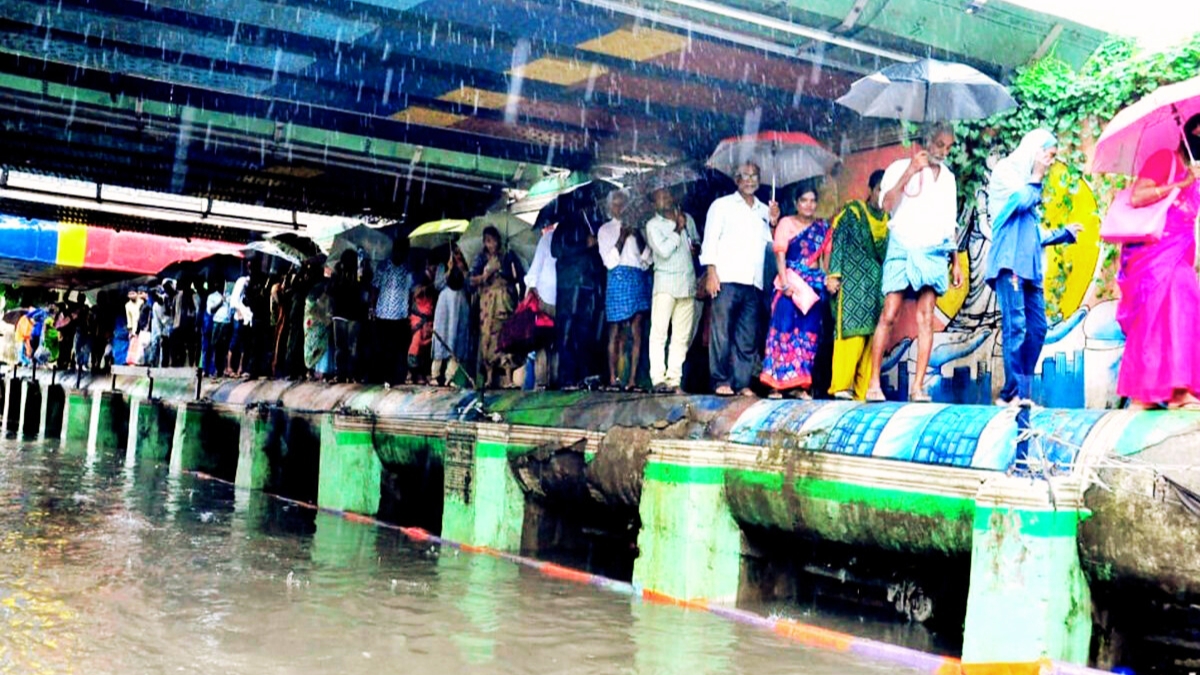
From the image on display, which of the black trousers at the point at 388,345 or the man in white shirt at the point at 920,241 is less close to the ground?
the man in white shirt at the point at 920,241

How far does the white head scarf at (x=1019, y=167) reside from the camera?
7.86 metres

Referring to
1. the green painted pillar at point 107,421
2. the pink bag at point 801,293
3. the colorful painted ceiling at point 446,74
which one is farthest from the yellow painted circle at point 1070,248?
the green painted pillar at point 107,421

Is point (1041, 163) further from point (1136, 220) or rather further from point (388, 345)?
point (388, 345)

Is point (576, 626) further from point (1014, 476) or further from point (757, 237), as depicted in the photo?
point (757, 237)

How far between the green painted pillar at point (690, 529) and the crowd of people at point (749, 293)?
1.76 metres

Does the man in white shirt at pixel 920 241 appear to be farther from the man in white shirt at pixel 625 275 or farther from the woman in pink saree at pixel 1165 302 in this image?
the man in white shirt at pixel 625 275

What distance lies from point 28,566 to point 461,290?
7.36 metres

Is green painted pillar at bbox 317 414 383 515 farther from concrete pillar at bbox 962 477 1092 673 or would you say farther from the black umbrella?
concrete pillar at bbox 962 477 1092 673

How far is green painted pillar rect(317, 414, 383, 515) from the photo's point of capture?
486 inches

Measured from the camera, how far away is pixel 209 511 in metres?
12.1

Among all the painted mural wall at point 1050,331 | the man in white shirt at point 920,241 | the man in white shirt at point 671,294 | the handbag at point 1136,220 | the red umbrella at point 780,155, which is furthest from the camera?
the man in white shirt at point 671,294

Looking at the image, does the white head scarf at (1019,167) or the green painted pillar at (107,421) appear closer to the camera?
the white head scarf at (1019,167)

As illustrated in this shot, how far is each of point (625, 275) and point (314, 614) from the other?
5.43 m

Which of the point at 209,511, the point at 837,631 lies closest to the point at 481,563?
the point at 837,631
